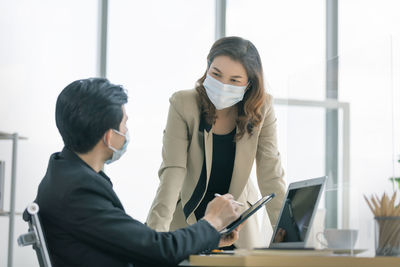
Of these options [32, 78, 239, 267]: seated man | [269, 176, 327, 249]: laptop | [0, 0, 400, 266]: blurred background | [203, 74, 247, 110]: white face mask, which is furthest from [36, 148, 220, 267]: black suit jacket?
[0, 0, 400, 266]: blurred background

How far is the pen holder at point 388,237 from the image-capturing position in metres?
1.51

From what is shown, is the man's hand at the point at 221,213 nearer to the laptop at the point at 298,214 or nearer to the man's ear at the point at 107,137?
the laptop at the point at 298,214

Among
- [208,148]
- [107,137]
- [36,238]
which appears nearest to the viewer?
[36,238]

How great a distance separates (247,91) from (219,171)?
354mm

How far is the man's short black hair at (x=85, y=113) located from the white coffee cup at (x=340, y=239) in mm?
634

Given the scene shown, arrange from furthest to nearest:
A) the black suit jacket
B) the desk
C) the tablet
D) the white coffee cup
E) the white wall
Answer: the white wall → the tablet → the white coffee cup → the black suit jacket → the desk

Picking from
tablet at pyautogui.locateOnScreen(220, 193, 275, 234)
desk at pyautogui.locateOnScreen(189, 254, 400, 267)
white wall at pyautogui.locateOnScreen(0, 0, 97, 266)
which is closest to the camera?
desk at pyautogui.locateOnScreen(189, 254, 400, 267)

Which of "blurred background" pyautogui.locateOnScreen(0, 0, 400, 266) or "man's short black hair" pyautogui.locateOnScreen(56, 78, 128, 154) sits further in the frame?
"blurred background" pyautogui.locateOnScreen(0, 0, 400, 266)

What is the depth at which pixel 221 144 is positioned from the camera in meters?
2.30

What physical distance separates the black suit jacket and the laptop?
→ 0.79 feet

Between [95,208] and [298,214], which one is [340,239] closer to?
[298,214]

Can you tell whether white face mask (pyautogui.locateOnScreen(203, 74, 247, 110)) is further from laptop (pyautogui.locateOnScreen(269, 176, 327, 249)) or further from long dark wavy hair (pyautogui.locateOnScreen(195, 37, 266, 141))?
laptop (pyautogui.locateOnScreen(269, 176, 327, 249))

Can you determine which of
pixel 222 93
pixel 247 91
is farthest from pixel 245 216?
pixel 247 91

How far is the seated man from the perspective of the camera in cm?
142
